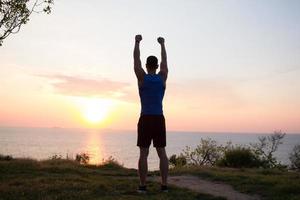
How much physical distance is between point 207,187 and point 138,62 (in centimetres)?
353

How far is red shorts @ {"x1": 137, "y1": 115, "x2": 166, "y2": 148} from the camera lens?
992 cm

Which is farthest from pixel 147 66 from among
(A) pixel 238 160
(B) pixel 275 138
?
(B) pixel 275 138

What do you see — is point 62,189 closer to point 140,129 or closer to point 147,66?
point 140,129

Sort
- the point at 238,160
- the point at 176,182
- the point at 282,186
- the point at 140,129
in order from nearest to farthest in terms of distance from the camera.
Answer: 1. the point at 140,129
2. the point at 282,186
3. the point at 176,182
4. the point at 238,160

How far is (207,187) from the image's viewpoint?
38.5 feet

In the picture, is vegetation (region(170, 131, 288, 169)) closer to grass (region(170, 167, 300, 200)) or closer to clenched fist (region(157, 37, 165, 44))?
grass (region(170, 167, 300, 200))

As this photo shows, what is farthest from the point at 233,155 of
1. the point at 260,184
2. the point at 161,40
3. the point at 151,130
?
the point at 151,130

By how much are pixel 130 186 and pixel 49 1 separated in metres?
7.10

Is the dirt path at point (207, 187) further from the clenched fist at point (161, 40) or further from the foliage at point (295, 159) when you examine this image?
the foliage at point (295, 159)

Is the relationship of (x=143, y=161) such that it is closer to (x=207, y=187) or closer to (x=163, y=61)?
(x=163, y=61)

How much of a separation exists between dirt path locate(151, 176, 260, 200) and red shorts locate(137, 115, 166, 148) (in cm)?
169

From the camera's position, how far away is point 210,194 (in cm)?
1040

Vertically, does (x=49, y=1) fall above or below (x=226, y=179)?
above

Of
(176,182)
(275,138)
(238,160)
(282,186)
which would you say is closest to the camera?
(282,186)
